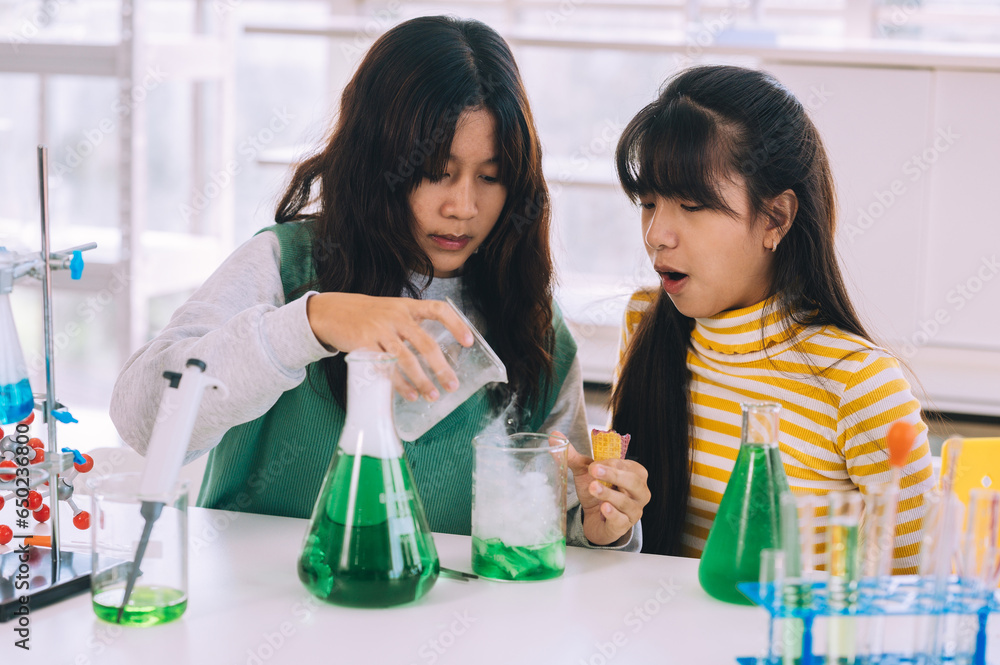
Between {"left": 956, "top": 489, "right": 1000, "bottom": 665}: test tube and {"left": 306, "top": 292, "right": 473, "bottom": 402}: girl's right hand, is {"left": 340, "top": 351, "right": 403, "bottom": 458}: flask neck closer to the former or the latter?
{"left": 306, "top": 292, "right": 473, "bottom": 402}: girl's right hand

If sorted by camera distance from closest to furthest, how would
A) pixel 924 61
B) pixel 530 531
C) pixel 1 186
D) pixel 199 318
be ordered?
1. pixel 530 531
2. pixel 199 318
3. pixel 924 61
4. pixel 1 186

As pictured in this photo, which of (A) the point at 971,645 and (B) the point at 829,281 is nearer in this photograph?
(A) the point at 971,645

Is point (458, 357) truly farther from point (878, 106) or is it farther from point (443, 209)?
point (878, 106)

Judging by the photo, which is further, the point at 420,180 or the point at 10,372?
the point at 420,180

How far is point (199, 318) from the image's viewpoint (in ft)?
3.55

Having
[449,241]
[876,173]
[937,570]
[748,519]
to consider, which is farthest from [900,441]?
[876,173]

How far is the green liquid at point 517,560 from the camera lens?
2.97ft

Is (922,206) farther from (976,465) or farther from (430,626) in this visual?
(430,626)

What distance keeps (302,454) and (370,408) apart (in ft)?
1.48

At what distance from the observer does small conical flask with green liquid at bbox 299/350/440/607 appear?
2.65 ft

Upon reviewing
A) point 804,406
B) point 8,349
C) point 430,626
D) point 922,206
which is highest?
point 922,206

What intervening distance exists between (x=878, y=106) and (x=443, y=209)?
5.14 ft

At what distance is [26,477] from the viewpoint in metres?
0.86

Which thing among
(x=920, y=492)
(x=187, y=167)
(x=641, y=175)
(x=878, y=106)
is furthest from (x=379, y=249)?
(x=187, y=167)
